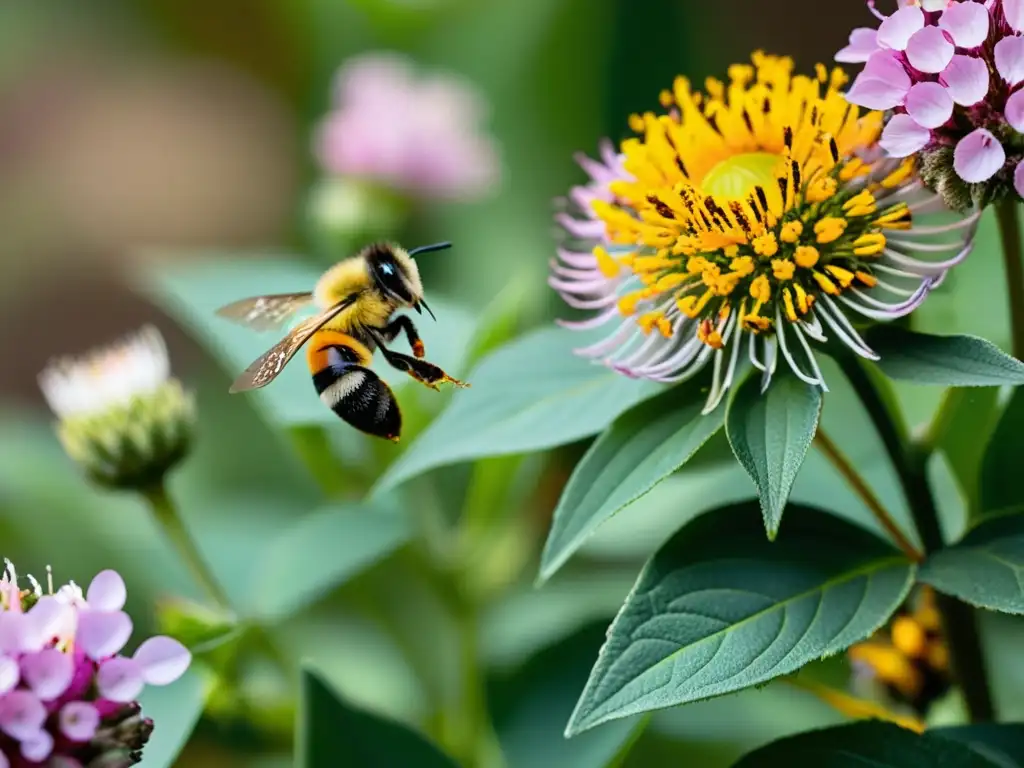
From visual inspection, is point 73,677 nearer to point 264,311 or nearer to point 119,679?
point 119,679

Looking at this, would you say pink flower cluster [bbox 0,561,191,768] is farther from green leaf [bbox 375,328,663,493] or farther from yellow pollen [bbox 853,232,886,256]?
yellow pollen [bbox 853,232,886,256]

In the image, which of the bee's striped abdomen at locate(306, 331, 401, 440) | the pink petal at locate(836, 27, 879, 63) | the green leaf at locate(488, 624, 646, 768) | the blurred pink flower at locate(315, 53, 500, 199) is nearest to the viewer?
the pink petal at locate(836, 27, 879, 63)

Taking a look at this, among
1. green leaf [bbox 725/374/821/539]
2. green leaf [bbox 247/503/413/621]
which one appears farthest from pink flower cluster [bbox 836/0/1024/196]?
green leaf [bbox 247/503/413/621]

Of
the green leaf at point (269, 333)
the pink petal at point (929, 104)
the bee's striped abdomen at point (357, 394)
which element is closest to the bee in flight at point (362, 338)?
the bee's striped abdomen at point (357, 394)

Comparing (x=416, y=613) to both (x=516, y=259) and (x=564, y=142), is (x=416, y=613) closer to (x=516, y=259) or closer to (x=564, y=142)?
(x=516, y=259)

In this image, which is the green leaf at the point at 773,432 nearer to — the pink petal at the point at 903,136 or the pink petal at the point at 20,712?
the pink petal at the point at 903,136

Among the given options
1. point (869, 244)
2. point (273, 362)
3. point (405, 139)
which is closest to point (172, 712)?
point (273, 362)

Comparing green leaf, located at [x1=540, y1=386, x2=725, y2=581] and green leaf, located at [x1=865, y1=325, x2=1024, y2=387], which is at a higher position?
green leaf, located at [x1=865, y1=325, x2=1024, y2=387]
